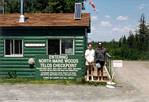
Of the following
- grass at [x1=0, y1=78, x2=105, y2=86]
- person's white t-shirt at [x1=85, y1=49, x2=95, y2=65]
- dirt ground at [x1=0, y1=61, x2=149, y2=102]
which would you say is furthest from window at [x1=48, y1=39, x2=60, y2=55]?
dirt ground at [x1=0, y1=61, x2=149, y2=102]

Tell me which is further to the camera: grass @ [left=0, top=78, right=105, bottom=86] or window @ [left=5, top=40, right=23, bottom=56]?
window @ [left=5, top=40, right=23, bottom=56]

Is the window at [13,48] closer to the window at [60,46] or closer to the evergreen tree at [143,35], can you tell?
the window at [60,46]

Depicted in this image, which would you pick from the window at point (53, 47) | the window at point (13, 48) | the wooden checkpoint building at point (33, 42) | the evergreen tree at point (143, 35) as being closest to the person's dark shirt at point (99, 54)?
the wooden checkpoint building at point (33, 42)

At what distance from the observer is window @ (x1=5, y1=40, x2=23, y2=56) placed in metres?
24.8

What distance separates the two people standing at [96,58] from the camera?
74.9 feet

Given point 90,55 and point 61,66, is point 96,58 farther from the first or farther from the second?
point 61,66

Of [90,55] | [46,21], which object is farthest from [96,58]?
[46,21]

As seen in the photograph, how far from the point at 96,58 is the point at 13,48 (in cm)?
455

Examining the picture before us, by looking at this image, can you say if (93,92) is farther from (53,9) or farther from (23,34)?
(53,9)

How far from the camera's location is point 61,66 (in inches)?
939

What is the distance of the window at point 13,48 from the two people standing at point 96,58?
3.71 meters

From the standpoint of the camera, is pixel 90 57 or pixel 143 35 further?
pixel 143 35

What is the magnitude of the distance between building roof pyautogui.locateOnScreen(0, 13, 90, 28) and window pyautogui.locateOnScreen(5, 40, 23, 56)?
88 centimetres

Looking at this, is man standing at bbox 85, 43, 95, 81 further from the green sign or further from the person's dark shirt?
the green sign
